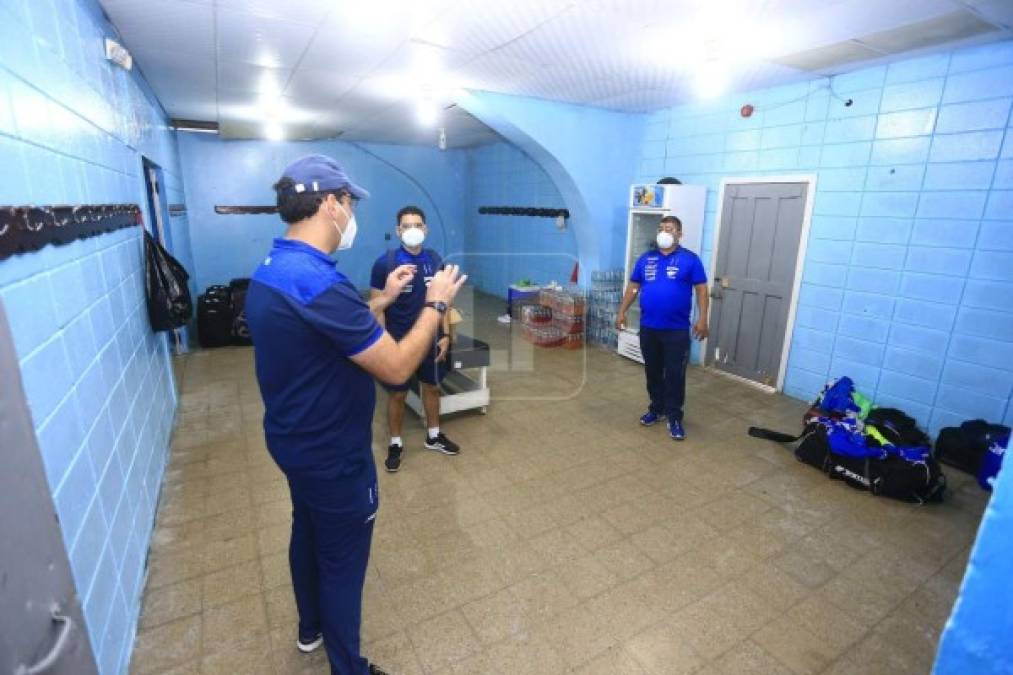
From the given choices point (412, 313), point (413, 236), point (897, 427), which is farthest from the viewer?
point (897, 427)

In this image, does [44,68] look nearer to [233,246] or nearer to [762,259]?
[762,259]

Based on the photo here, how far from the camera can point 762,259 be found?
4.61 m

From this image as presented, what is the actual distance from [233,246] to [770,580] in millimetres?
8039

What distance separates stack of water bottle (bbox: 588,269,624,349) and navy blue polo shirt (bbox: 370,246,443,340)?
3236 mm

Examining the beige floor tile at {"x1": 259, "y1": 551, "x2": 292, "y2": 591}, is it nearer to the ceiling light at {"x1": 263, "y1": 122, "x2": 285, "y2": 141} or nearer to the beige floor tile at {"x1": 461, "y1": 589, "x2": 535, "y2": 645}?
the beige floor tile at {"x1": 461, "y1": 589, "x2": 535, "y2": 645}

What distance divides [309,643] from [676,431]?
2725mm

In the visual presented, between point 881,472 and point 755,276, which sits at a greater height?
point 755,276

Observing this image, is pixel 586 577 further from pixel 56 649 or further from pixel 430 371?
pixel 56 649

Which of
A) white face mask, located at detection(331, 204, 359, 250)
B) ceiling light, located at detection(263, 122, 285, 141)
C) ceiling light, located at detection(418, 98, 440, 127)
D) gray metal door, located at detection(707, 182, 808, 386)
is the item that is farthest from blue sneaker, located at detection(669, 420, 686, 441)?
ceiling light, located at detection(263, 122, 285, 141)

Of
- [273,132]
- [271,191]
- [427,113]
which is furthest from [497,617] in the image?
[271,191]

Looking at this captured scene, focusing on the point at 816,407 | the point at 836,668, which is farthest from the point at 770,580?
the point at 816,407

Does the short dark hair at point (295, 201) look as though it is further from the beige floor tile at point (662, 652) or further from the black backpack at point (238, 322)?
the black backpack at point (238, 322)

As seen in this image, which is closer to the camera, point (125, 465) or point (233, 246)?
point (125, 465)

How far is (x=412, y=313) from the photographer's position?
10.1 feet
